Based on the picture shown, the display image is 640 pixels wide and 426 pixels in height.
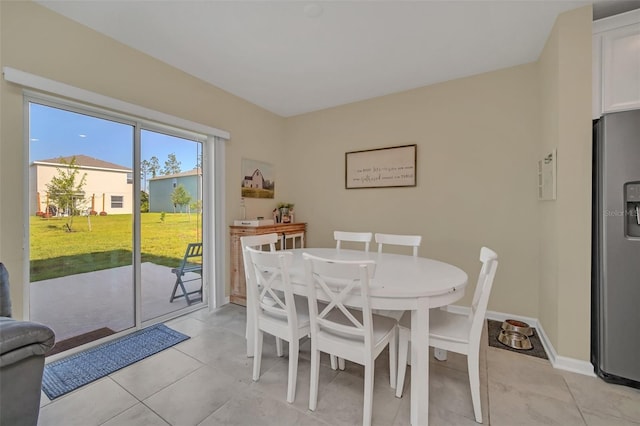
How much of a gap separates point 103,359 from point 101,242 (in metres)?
1.01

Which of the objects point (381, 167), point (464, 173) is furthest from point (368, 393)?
point (381, 167)

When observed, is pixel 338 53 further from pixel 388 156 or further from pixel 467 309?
pixel 467 309

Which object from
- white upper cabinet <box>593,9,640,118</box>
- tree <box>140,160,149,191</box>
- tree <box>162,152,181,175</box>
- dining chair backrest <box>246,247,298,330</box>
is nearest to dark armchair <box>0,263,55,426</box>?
dining chair backrest <box>246,247,298,330</box>

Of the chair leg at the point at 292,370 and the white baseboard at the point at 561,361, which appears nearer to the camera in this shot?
the chair leg at the point at 292,370

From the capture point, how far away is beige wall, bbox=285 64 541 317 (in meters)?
2.71

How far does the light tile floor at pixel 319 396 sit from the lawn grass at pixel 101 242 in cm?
101

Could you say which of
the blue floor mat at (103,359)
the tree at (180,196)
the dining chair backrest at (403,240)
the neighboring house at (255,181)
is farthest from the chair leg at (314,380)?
the neighboring house at (255,181)

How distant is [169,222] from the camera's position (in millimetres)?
2980

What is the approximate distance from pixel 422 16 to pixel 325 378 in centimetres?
287

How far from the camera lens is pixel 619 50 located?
1.90 m

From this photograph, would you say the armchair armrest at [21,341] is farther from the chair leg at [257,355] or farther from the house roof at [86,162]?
the house roof at [86,162]

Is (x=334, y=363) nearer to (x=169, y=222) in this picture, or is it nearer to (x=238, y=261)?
(x=238, y=261)

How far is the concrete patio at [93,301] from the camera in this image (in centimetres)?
216

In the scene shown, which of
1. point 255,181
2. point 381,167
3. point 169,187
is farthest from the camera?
point 255,181
